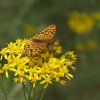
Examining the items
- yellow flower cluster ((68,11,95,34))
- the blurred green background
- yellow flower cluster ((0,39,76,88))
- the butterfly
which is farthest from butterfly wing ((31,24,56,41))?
yellow flower cluster ((68,11,95,34))

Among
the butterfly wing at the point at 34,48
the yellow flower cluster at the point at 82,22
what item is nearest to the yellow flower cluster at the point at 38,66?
the butterfly wing at the point at 34,48

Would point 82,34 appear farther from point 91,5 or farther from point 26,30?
point 26,30

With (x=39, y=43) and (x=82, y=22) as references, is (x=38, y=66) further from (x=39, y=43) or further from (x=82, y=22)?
(x=82, y=22)

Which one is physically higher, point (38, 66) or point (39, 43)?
point (39, 43)

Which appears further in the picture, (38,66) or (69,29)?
(69,29)

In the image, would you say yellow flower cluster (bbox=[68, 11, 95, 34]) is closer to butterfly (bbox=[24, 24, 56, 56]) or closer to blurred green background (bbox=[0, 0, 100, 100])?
blurred green background (bbox=[0, 0, 100, 100])

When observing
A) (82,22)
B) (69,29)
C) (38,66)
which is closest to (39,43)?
(38,66)

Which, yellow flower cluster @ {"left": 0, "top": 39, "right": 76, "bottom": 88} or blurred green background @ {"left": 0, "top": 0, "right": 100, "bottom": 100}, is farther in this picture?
blurred green background @ {"left": 0, "top": 0, "right": 100, "bottom": 100}

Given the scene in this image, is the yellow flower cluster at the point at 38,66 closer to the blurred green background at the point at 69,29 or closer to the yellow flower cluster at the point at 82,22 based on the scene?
the blurred green background at the point at 69,29

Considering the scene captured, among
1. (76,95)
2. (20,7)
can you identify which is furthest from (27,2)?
(76,95)
